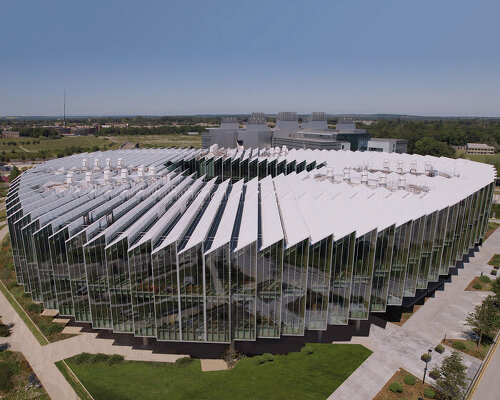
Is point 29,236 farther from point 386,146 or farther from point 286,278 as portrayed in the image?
point 386,146

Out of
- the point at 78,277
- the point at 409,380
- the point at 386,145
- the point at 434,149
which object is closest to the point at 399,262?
the point at 409,380

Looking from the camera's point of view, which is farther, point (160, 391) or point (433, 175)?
point (433, 175)

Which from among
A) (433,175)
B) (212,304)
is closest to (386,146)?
(433,175)

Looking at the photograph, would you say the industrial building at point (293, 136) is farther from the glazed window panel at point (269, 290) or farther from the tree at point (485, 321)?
the glazed window panel at point (269, 290)

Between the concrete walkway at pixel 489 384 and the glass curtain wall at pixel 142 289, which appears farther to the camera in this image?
the concrete walkway at pixel 489 384

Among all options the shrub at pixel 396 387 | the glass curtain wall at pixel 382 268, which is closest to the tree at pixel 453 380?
the shrub at pixel 396 387

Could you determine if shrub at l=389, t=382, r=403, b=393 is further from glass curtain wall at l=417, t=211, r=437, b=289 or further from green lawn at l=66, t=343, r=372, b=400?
glass curtain wall at l=417, t=211, r=437, b=289
